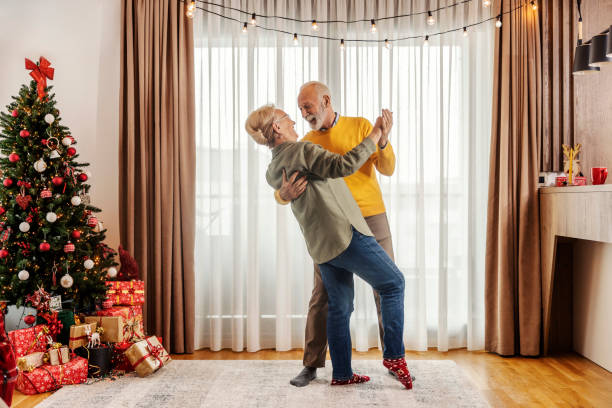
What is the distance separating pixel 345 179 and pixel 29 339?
A: 1957mm

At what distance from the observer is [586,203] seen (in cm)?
294

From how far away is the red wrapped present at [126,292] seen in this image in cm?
324

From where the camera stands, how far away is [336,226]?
2512mm

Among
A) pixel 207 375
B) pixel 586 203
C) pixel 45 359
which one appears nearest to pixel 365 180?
pixel 586 203

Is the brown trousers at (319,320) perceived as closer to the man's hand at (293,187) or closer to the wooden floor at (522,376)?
the wooden floor at (522,376)

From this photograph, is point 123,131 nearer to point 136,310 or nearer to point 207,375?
point 136,310

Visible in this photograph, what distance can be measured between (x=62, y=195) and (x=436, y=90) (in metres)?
2.56

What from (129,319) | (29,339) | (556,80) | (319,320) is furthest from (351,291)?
(556,80)

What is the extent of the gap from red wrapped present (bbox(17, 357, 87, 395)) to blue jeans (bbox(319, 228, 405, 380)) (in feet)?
4.67

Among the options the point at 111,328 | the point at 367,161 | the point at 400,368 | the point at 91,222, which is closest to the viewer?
the point at 400,368

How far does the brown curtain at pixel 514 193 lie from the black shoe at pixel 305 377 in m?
1.39

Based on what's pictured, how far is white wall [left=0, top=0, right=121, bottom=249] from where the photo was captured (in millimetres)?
3492

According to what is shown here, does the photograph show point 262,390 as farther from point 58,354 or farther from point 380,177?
point 380,177

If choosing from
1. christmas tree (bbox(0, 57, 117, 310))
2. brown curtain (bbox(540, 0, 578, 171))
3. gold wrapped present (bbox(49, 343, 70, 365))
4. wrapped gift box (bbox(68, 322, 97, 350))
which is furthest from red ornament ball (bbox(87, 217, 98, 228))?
brown curtain (bbox(540, 0, 578, 171))
